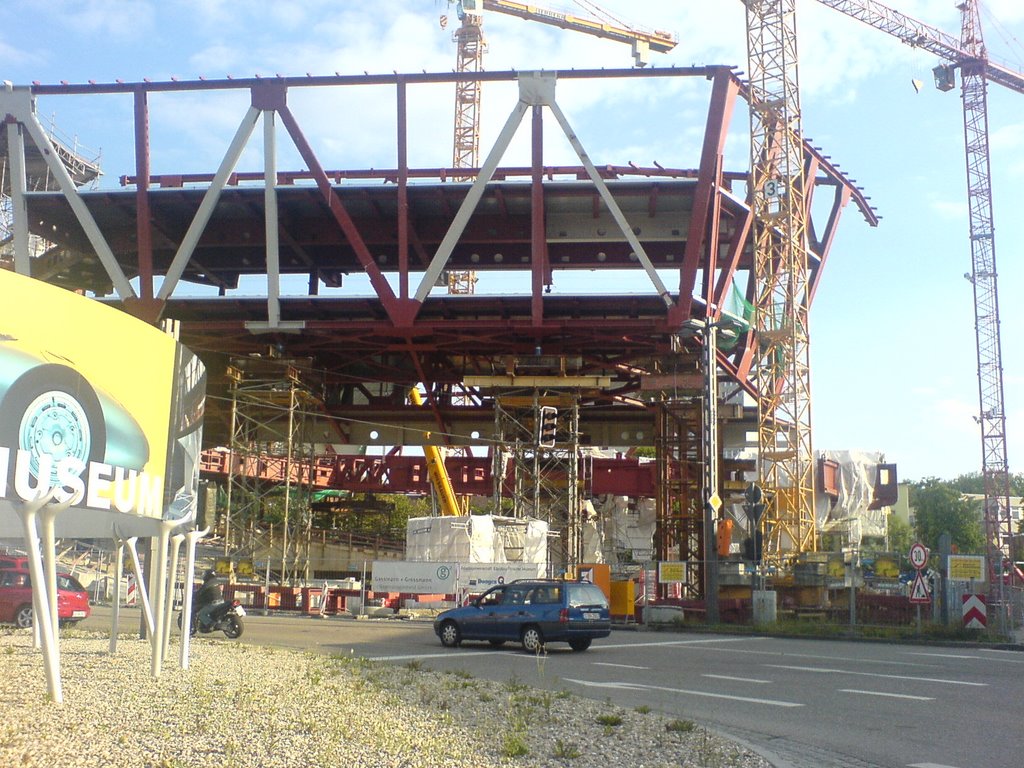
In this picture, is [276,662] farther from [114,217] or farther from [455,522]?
[114,217]

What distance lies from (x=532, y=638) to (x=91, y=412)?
12364 mm

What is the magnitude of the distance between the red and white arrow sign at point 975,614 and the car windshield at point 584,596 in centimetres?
921

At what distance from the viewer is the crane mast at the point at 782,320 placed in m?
52.0

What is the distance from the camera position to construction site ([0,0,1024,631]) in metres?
40.5

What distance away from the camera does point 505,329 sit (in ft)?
142

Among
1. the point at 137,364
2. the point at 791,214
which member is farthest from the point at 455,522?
the point at 137,364

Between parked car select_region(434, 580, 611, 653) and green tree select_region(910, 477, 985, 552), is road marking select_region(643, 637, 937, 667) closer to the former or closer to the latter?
parked car select_region(434, 580, 611, 653)

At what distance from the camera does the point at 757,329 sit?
5156cm

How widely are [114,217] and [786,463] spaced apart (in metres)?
34.2

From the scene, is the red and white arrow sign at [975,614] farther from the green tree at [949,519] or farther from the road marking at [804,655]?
the green tree at [949,519]

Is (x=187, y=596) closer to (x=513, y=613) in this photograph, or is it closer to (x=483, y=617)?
(x=513, y=613)

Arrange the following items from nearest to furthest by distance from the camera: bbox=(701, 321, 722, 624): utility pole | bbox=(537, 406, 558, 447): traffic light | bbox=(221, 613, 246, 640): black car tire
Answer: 1. bbox=(221, 613, 246, 640): black car tire
2. bbox=(701, 321, 722, 624): utility pole
3. bbox=(537, 406, 558, 447): traffic light

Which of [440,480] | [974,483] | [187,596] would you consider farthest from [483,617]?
[974,483]

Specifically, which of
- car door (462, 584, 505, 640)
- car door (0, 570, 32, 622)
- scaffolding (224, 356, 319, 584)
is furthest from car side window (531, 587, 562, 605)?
scaffolding (224, 356, 319, 584)
